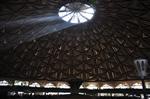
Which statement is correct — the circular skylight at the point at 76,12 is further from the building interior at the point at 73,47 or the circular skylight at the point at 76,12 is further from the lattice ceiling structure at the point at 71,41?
the lattice ceiling structure at the point at 71,41

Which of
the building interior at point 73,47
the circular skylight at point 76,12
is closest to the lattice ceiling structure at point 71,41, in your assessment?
the building interior at point 73,47

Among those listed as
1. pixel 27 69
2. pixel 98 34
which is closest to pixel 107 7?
pixel 98 34

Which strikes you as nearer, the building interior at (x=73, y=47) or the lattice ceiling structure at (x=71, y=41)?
the building interior at (x=73, y=47)

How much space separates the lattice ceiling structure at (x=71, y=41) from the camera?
97.2ft

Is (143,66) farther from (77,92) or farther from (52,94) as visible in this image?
(52,94)

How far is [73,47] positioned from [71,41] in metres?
1.46

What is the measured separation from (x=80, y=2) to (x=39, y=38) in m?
11.5

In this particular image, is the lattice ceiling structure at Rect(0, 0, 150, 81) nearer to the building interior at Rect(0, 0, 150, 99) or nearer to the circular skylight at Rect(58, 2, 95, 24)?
the building interior at Rect(0, 0, 150, 99)

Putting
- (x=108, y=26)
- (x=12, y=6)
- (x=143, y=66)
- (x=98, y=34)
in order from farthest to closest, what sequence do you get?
(x=98, y=34) < (x=108, y=26) < (x=12, y=6) < (x=143, y=66)

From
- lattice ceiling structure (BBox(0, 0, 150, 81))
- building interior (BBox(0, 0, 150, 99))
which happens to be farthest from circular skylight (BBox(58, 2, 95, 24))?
lattice ceiling structure (BBox(0, 0, 150, 81))

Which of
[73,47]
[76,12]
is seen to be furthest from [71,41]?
[76,12]

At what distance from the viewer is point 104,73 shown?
41.4 m

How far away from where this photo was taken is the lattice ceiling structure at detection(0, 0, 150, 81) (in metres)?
29.6

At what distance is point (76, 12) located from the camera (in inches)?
1307
